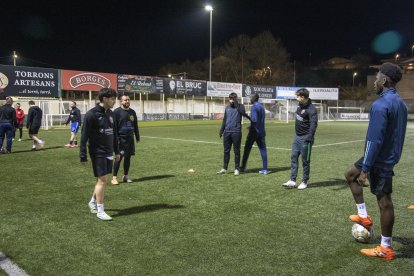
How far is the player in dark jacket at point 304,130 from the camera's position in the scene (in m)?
8.15

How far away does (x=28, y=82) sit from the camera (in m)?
29.2

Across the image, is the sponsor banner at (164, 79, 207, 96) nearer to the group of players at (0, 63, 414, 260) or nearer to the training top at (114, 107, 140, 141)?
the group of players at (0, 63, 414, 260)

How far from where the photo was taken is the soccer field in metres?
4.29

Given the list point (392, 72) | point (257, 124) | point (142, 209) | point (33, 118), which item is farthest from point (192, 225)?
point (33, 118)

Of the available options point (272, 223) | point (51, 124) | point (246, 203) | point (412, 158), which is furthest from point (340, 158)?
point (51, 124)

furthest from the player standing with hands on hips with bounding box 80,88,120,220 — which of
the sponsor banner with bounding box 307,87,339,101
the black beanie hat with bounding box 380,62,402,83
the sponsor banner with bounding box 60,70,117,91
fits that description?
the sponsor banner with bounding box 307,87,339,101

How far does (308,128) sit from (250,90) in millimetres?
39378

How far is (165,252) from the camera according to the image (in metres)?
4.65

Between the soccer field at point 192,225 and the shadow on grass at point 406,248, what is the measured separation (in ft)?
0.07

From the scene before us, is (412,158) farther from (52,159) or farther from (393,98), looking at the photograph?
(52,159)

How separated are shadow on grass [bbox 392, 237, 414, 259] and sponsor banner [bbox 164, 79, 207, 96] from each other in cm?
3507

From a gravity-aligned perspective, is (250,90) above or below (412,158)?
above

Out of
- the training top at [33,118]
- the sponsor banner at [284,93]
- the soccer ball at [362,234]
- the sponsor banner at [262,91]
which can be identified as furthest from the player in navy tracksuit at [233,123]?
the sponsor banner at [284,93]

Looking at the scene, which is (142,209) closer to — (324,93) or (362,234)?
(362,234)
